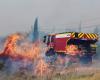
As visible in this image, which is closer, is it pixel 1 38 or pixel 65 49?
pixel 1 38

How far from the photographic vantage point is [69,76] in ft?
59.5

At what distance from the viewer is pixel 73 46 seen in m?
26.6

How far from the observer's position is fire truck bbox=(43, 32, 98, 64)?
2645 centimetres

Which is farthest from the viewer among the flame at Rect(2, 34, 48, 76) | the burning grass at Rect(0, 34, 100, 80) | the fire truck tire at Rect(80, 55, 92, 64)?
the fire truck tire at Rect(80, 55, 92, 64)

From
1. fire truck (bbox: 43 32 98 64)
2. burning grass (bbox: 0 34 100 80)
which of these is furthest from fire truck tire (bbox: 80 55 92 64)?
burning grass (bbox: 0 34 100 80)

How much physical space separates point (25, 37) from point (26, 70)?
154 inches

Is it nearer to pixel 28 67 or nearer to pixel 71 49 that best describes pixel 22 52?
pixel 28 67

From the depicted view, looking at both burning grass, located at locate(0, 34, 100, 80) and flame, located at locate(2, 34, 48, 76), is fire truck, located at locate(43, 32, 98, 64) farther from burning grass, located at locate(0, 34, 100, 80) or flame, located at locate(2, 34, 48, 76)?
burning grass, located at locate(0, 34, 100, 80)

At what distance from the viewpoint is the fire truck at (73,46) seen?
86.8 ft

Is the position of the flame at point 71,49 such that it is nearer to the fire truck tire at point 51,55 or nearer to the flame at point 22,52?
the fire truck tire at point 51,55

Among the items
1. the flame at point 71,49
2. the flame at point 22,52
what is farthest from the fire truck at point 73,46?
the flame at point 22,52

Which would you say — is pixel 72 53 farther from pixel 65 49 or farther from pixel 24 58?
pixel 24 58

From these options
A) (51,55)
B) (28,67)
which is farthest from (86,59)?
(28,67)

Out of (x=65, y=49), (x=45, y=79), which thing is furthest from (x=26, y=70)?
(x=65, y=49)
